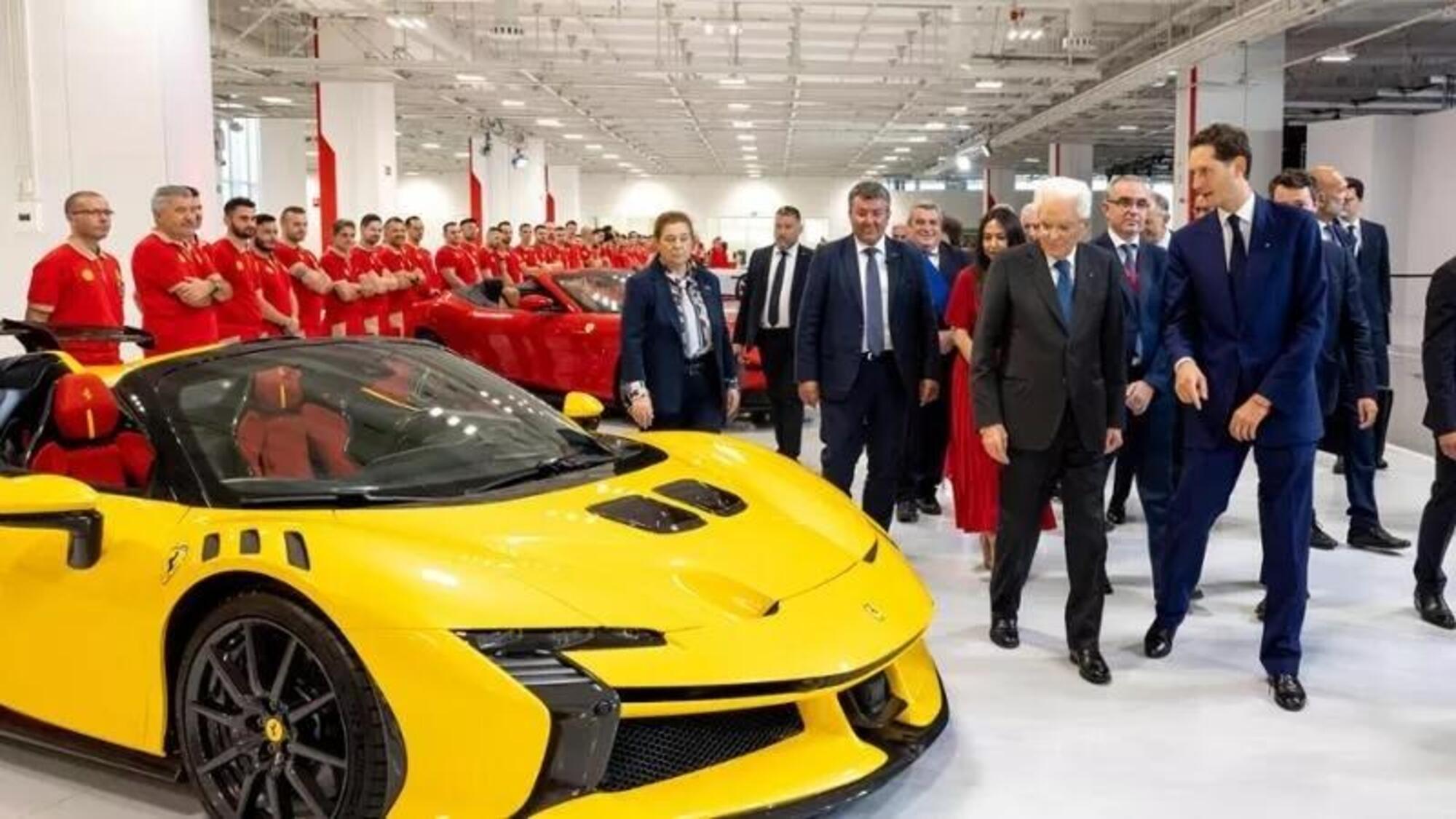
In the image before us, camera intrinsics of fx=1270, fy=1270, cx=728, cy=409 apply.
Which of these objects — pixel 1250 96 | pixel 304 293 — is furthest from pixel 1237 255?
pixel 1250 96

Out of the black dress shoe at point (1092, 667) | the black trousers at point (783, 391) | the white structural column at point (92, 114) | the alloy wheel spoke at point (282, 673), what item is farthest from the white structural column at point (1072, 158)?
the alloy wheel spoke at point (282, 673)

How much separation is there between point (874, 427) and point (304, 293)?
5925mm

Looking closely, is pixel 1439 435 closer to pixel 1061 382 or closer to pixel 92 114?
pixel 1061 382

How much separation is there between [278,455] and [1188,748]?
235 centimetres

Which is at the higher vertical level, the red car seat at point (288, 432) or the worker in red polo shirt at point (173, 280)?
the worker in red polo shirt at point (173, 280)

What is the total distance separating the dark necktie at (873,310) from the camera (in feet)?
15.3

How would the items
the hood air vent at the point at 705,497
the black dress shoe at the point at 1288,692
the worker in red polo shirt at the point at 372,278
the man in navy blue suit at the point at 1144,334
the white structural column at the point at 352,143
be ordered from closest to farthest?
the hood air vent at the point at 705,497
the black dress shoe at the point at 1288,692
the man in navy blue suit at the point at 1144,334
the worker in red polo shirt at the point at 372,278
the white structural column at the point at 352,143

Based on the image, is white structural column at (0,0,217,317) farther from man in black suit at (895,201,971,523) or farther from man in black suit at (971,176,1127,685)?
man in black suit at (971,176,1127,685)

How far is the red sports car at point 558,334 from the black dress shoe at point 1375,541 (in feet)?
13.5

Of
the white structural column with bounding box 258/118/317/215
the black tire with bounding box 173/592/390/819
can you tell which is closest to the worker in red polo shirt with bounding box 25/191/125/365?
the black tire with bounding box 173/592/390/819

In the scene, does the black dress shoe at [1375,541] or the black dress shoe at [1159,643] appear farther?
the black dress shoe at [1375,541]

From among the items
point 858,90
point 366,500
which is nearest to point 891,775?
point 366,500

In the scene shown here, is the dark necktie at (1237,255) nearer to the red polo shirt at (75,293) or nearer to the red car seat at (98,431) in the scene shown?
the red car seat at (98,431)

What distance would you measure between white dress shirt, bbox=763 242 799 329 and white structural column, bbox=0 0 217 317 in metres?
3.70
